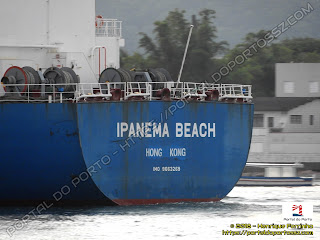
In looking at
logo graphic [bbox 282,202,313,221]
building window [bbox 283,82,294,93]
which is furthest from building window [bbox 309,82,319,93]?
logo graphic [bbox 282,202,313,221]

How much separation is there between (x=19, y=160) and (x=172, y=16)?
1968 inches

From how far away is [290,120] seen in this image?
71438mm

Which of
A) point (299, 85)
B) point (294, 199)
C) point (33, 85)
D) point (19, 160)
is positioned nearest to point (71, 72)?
point (33, 85)

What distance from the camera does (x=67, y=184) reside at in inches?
1443

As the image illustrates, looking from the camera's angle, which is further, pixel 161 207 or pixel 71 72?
pixel 71 72

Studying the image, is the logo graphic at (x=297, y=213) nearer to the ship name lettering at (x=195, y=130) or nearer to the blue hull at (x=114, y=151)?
the blue hull at (x=114, y=151)

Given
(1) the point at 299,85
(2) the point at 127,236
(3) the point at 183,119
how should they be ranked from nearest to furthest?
(2) the point at 127,236, (3) the point at 183,119, (1) the point at 299,85

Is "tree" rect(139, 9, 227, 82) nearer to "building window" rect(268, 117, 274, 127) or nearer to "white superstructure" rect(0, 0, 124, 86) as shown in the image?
"building window" rect(268, 117, 274, 127)

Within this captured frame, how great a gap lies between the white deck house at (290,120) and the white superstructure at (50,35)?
26.9 meters

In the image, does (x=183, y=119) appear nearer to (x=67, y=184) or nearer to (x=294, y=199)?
(x=67, y=184)

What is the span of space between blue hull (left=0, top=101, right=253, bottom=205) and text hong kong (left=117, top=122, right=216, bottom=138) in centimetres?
4

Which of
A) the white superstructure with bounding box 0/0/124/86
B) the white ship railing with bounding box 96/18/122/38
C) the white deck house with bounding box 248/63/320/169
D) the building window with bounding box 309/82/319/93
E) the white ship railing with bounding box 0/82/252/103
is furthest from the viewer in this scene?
the building window with bounding box 309/82/319/93

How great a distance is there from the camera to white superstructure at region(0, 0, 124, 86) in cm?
3991

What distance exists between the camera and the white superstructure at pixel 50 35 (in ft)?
131
